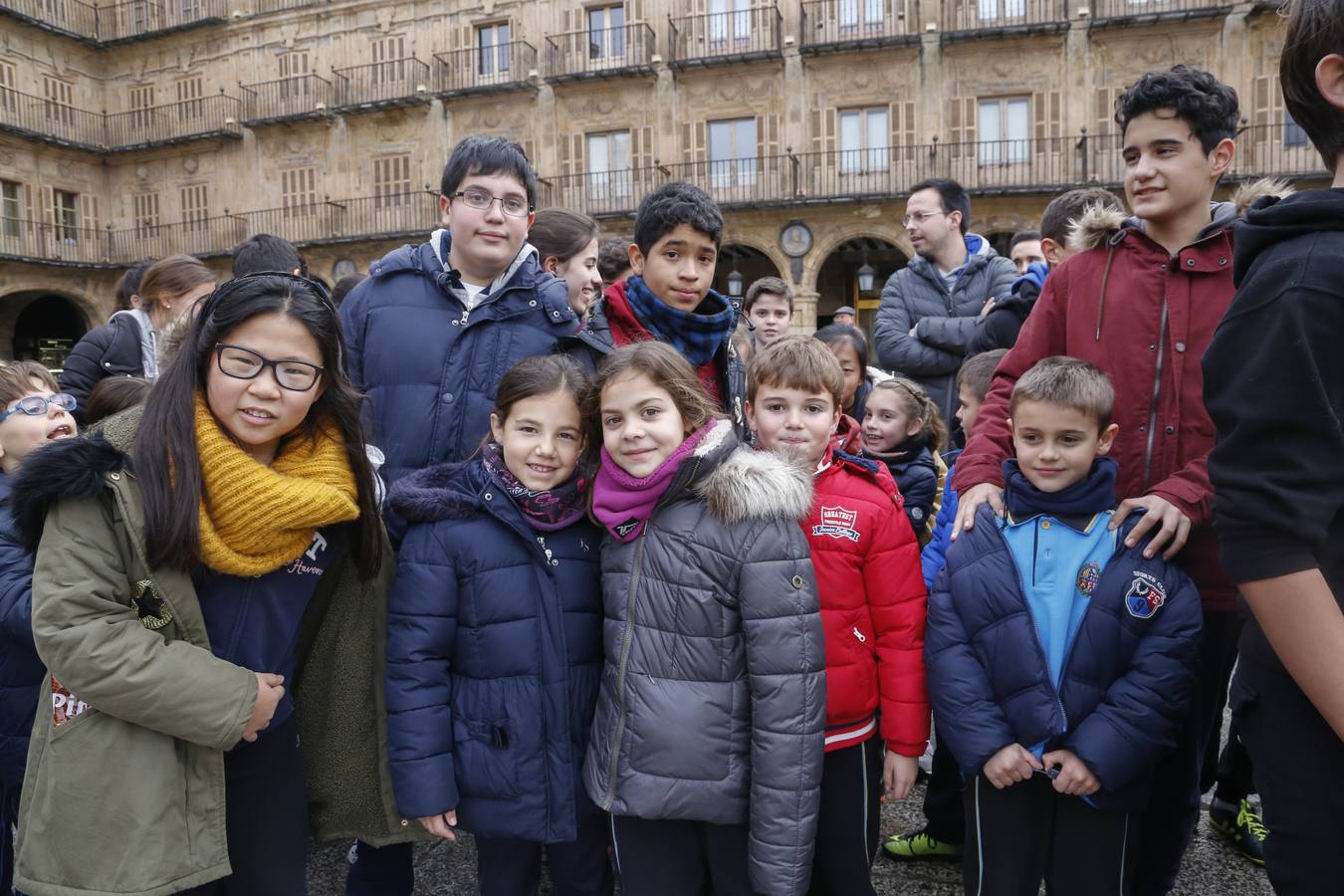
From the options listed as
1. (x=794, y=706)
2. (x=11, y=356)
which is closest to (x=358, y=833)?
(x=794, y=706)

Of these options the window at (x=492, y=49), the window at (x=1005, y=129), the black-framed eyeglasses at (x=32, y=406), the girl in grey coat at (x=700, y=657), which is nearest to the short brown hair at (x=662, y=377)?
the girl in grey coat at (x=700, y=657)

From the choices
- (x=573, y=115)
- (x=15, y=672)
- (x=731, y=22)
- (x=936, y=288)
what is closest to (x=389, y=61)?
(x=573, y=115)

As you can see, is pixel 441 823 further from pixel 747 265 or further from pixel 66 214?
pixel 66 214

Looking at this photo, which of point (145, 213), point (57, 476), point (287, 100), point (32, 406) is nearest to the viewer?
point (57, 476)

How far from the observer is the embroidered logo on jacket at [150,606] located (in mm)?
1685

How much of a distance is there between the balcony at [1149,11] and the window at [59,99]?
23730 mm

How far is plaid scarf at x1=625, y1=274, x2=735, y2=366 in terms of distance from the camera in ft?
8.01

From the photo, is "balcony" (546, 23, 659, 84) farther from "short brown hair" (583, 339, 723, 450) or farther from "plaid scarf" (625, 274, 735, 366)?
"short brown hair" (583, 339, 723, 450)

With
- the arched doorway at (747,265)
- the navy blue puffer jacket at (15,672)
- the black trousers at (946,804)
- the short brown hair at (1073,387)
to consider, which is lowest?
the black trousers at (946,804)

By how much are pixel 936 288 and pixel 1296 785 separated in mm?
3329

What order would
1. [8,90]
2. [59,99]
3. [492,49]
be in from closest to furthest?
[492,49], [8,90], [59,99]

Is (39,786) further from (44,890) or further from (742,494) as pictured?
(742,494)

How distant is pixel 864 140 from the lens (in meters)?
17.2

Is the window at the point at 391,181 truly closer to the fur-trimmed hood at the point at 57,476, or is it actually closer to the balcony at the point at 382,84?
the balcony at the point at 382,84
